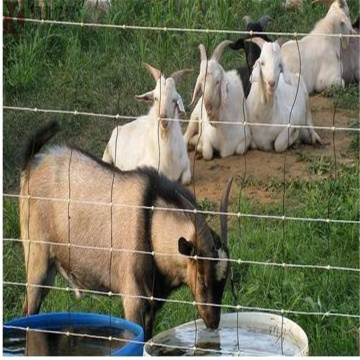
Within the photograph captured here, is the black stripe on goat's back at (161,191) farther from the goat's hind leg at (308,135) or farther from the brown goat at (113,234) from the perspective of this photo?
the goat's hind leg at (308,135)

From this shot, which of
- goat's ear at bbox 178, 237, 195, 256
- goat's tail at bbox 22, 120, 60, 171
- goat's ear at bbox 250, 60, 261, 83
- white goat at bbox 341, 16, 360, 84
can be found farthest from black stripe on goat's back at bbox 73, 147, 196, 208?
white goat at bbox 341, 16, 360, 84

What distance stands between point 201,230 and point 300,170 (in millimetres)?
3661

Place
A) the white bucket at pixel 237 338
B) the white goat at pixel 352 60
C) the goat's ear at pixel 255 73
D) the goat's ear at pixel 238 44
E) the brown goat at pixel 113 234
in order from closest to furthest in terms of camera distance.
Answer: the white bucket at pixel 237 338
the brown goat at pixel 113 234
the goat's ear at pixel 255 73
the goat's ear at pixel 238 44
the white goat at pixel 352 60

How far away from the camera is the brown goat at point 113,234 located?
5445mm

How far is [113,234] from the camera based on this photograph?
5.72 meters

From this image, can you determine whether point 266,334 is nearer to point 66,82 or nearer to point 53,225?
point 53,225

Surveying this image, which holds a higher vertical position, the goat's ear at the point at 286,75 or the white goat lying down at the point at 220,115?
the goat's ear at the point at 286,75

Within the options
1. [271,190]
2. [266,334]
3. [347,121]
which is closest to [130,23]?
[347,121]

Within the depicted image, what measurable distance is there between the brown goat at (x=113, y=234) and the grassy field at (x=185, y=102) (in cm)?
30

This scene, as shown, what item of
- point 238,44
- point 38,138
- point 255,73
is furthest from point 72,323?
point 238,44

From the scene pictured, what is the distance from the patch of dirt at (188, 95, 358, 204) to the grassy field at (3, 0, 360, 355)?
3.3 inches

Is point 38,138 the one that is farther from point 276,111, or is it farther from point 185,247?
point 276,111

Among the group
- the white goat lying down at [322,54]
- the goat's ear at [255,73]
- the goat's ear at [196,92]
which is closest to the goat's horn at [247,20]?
the white goat lying down at [322,54]

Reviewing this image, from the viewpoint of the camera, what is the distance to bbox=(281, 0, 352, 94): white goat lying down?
35.7ft
